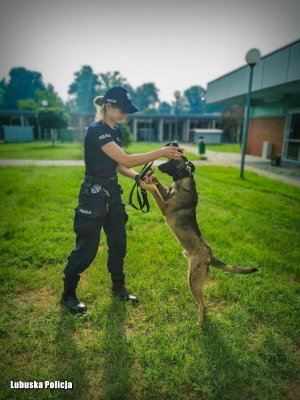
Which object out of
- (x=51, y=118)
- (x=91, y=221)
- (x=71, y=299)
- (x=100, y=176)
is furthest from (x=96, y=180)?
(x=51, y=118)

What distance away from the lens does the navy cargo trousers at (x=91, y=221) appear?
10.1ft

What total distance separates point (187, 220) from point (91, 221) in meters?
1.08

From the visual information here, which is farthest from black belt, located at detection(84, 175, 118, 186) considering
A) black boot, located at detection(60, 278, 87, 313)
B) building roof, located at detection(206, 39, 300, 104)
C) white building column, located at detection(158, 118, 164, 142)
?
white building column, located at detection(158, 118, 164, 142)

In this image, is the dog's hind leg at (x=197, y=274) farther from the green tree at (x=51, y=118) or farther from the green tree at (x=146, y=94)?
the green tree at (x=146, y=94)

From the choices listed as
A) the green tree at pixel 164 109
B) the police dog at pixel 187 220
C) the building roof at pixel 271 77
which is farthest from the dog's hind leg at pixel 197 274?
the green tree at pixel 164 109

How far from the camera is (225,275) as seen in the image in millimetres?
4273

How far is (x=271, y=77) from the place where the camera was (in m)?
12.9

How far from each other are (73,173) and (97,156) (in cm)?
1003

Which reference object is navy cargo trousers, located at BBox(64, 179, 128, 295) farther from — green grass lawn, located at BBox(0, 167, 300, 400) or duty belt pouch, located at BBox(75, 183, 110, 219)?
green grass lawn, located at BBox(0, 167, 300, 400)

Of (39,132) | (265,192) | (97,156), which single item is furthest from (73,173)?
(39,132)

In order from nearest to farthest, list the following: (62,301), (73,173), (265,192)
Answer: (62,301) < (265,192) < (73,173)

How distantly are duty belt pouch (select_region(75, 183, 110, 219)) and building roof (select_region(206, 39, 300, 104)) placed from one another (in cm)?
1109

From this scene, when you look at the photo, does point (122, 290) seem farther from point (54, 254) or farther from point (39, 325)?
point (54, 254)

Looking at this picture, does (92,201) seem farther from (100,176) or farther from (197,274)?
(197,274)
